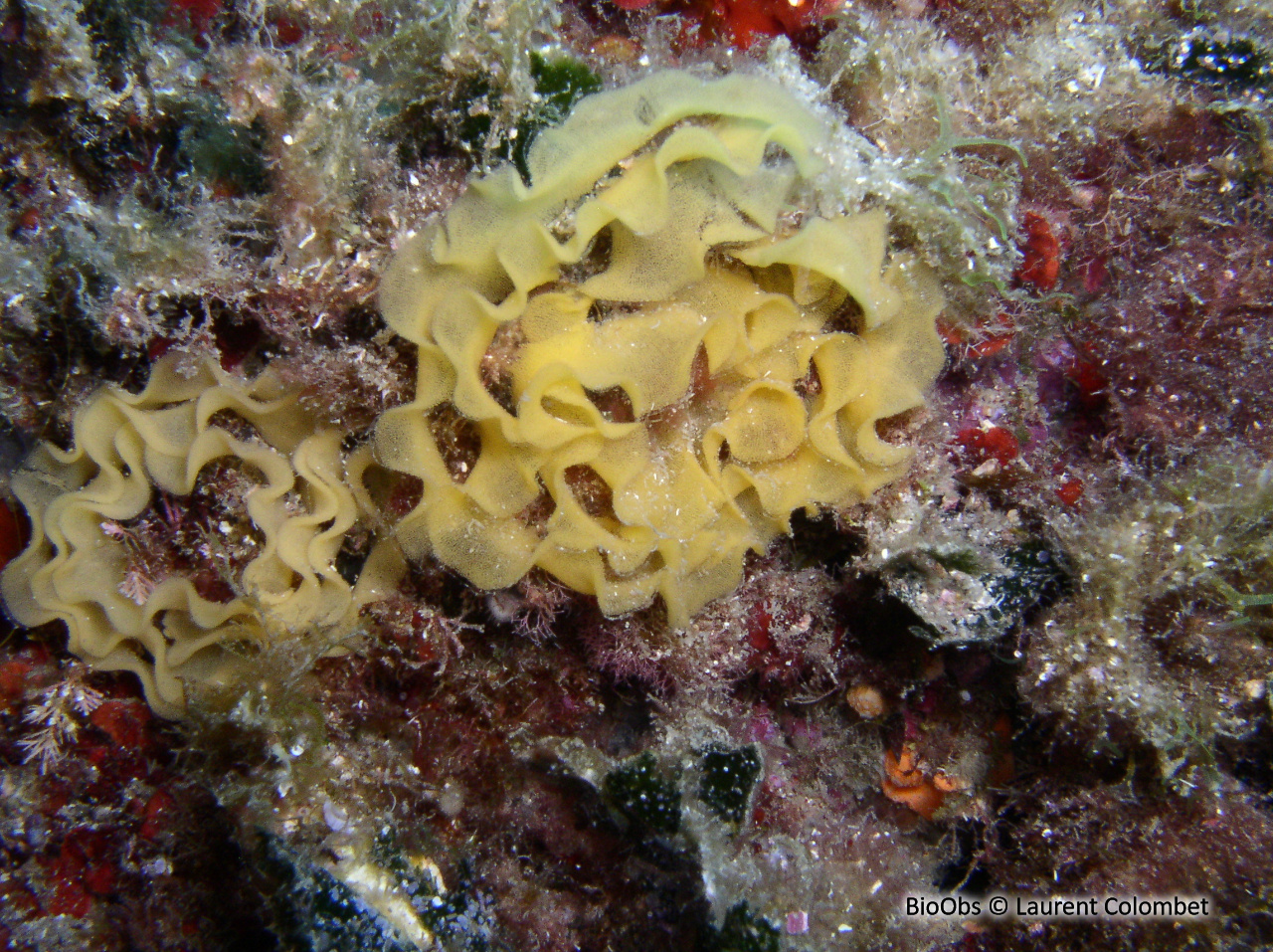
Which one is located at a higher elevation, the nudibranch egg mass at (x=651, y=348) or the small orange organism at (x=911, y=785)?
the nudibranch egg mass at (x=651, y=348)

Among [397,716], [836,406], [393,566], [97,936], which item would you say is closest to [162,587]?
[393,566]

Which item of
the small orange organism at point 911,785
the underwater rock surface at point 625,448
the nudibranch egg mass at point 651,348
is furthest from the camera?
the small orange organism at point 911,785

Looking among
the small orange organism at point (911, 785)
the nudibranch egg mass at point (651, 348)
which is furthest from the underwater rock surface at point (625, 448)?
the small orange organism at point (911, 785)

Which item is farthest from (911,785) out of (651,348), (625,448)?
(651,348)

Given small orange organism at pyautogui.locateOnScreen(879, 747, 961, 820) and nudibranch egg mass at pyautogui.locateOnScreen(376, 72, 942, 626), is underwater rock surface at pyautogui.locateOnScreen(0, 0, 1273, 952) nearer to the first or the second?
nudibranch egg mass at pyautogui.locateOnScreen(376, 72, 942, 626)

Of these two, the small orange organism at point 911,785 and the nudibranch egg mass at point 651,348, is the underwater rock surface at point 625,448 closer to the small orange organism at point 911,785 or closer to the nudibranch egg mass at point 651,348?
the nudibranch egg mass at point 651,348

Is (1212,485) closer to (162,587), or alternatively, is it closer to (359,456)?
(359,456)
